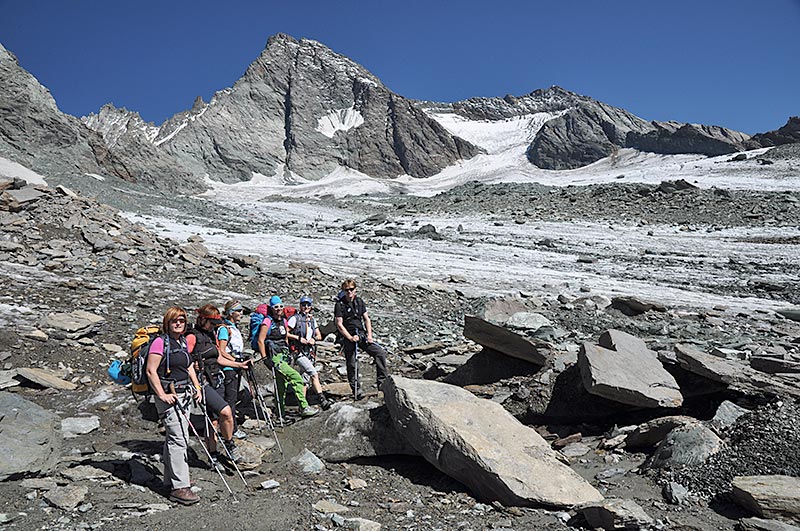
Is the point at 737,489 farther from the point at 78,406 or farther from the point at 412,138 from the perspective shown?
the point at 412,138

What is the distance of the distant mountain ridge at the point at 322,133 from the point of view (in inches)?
3263

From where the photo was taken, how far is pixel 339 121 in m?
128

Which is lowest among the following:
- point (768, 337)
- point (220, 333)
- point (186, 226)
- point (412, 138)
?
point (768, 337)

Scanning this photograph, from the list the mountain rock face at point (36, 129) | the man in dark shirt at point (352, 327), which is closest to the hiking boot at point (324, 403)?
the man in dark shirt at point (352, 327)

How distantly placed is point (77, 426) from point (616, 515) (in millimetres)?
5714

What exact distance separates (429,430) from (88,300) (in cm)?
832

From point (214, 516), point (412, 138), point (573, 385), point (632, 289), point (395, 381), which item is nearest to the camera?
point (214, 516)

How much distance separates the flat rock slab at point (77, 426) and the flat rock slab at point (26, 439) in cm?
58

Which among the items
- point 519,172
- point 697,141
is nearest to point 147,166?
point 519,172

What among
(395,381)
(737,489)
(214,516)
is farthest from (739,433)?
(214,516)

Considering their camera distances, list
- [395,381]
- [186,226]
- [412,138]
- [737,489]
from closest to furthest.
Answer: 1. [737,489]
2. [395,381]
3. [186,226]
4. [412,138]

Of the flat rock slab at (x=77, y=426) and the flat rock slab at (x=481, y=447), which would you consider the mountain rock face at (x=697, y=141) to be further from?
the flat rock slab at (x=77, y=426)

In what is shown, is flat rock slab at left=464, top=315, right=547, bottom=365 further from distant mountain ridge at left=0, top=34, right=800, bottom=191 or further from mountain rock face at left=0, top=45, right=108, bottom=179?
distant mountain ridge at left=0, top=34, right=800, bottom=191

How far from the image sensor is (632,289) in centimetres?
1555
